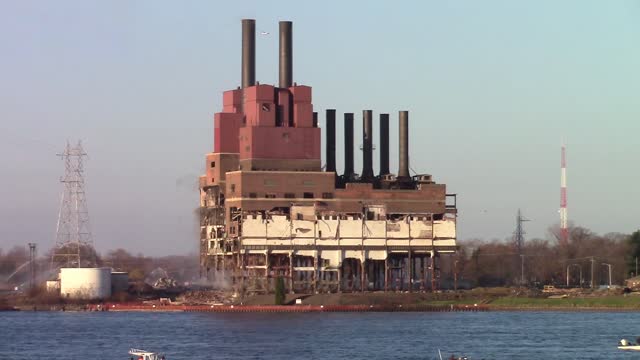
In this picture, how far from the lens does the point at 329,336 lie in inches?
6068

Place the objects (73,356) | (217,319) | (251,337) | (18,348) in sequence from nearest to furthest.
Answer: (73,356) → (18,348) → (251,337) → (217,319)

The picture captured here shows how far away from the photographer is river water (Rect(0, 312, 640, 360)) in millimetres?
132500

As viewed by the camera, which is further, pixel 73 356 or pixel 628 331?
pixel 628 331

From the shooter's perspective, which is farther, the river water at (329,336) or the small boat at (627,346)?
the small boat at (627,346)

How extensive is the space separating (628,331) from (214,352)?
45474 millimetres

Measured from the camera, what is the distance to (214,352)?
134 metres

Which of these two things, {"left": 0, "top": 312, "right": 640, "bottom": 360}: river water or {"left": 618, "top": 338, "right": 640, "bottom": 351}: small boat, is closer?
{"left": 0, "top": 312, "right": 640, "bottom": 360}: river water

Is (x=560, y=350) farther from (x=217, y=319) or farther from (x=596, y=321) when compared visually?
(x=217, y=319)

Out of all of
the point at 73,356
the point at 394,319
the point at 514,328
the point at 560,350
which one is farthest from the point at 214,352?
the point at 394,319

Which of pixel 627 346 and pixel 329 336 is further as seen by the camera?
pixel 329 336

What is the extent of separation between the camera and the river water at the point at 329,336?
132 metres

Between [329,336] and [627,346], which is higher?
[329,336]

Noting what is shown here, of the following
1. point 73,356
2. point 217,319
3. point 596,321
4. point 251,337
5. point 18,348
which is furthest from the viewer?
point 217,319

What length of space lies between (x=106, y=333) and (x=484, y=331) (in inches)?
1512
